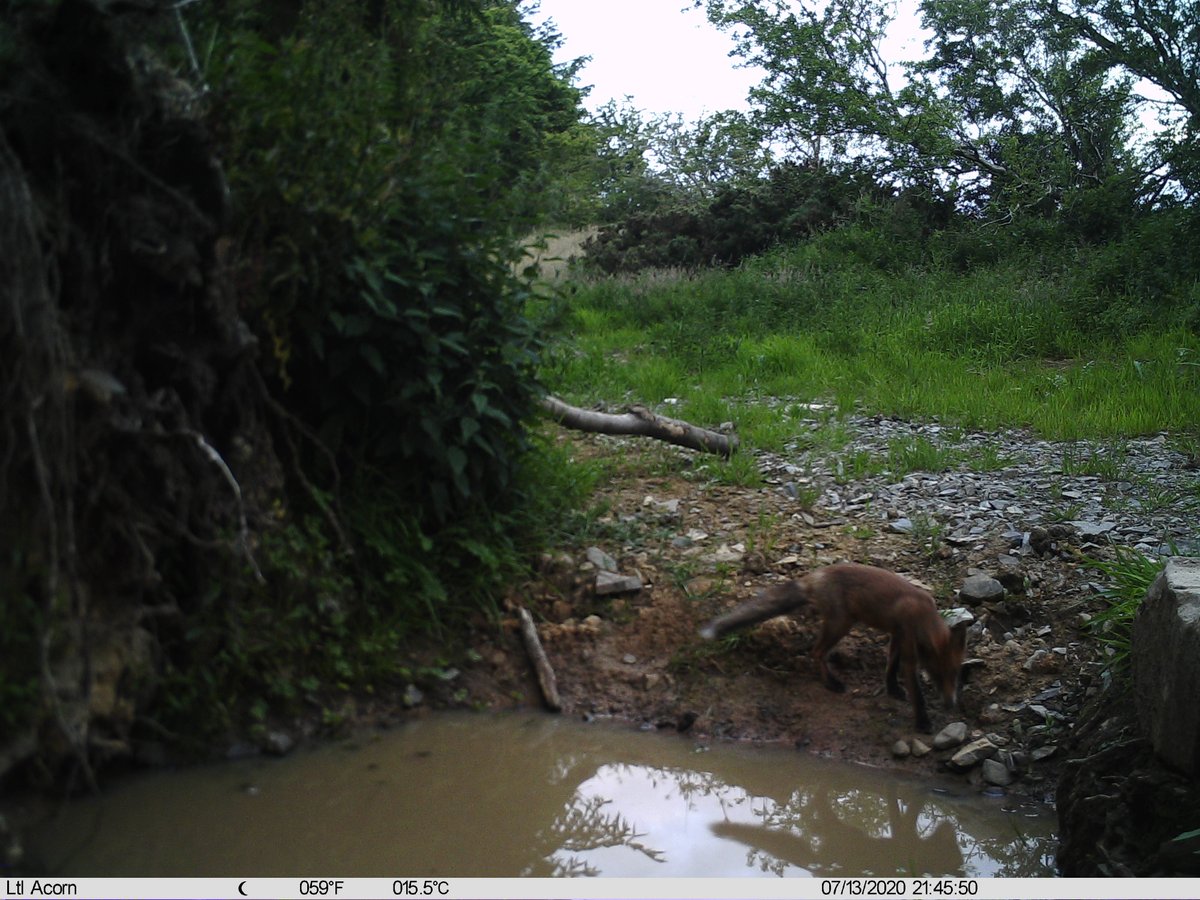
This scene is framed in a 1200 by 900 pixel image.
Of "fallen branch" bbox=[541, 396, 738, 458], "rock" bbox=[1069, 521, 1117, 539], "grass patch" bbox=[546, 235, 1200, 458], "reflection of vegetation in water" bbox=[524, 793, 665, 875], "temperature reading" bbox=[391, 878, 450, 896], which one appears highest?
"grass patch" bbox=[546, 235, 1200, 458]

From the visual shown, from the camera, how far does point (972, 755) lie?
502 cm

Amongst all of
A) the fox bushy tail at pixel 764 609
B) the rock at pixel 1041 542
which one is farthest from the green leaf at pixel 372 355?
the rock at pixel 1041 542

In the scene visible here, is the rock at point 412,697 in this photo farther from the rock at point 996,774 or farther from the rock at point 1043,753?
the rock at point 1043,753

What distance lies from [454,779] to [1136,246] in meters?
11.5

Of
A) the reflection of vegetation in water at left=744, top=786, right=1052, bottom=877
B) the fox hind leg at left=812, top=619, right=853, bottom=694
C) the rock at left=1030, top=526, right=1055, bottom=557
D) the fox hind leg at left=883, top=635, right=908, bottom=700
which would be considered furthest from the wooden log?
the rock at left=1030, top=526, right=1055, bottom=557

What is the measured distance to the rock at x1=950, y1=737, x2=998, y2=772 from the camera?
16.4 ft

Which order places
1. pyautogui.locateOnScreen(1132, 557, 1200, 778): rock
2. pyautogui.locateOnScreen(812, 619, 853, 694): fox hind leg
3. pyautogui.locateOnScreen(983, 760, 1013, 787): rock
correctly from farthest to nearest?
pyautogui.locateOnScreen(812, 619, 853, 694): fox hind leg
pyautogui.locateOnScreen(983, 760, 1013, 787): rock
pyautogui.locateOnScreen(1132, 557, 1200, 778): rock

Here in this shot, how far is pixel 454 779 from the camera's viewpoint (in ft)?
15.3

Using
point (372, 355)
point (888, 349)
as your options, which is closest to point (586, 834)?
point (372, 355)

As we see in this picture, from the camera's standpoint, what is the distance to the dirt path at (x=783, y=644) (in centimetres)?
532

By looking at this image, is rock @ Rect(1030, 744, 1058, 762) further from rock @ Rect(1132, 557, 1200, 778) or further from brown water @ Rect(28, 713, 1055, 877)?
rock @ Rect(1132, 557, 1200, 778)

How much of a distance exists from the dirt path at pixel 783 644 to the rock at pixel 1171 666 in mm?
646

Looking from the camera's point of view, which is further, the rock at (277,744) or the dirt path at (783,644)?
the dirt path at (783,644)

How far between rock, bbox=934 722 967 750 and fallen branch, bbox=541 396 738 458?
10.3 feet
